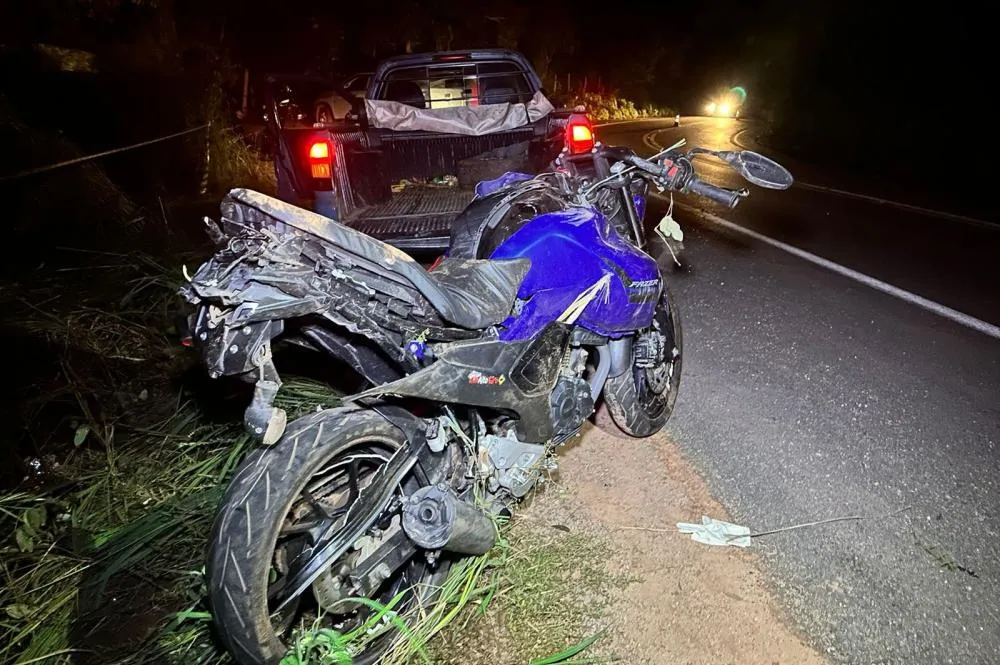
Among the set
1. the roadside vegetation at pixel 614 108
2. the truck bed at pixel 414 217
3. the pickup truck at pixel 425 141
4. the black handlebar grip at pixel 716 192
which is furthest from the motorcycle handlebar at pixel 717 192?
the roadside vegetation at pixel 614 108

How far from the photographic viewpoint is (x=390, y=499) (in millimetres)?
2029

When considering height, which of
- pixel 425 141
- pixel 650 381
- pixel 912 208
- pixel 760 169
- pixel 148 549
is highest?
pixel 760 169

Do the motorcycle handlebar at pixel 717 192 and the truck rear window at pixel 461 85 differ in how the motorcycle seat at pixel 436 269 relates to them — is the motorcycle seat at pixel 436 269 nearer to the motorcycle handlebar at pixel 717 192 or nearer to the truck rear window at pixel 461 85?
the motorcycle handlebar at pixel 717 192

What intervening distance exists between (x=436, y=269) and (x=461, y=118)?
4.19 m

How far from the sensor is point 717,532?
287cm

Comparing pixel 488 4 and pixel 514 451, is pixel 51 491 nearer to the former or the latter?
pixel 514 451

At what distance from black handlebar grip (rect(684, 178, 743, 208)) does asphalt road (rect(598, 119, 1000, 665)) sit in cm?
152

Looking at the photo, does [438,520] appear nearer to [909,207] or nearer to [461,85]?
[461,85]

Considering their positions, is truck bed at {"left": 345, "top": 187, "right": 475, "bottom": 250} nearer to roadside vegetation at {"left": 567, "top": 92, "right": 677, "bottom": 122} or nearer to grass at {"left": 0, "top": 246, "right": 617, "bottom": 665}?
grass at {"left": 0, "top": 246, "right": 617, "bottom": 665}

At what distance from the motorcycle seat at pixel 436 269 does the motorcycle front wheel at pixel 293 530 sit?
47cm

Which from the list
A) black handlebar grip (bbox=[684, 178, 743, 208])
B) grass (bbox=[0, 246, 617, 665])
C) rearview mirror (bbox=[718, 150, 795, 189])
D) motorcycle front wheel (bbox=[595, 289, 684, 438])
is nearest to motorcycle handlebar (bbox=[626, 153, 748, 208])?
black handlebar grip (bbox=[684, 178, 743, 208])

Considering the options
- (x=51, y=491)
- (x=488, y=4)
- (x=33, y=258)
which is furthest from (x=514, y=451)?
(x=488, y=4)

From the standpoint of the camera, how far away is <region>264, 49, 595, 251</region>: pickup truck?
533cm

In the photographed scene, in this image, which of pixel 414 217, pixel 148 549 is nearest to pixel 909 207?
pixel 414 217
